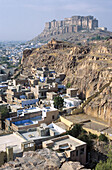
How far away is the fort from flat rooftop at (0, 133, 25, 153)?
84133 mm

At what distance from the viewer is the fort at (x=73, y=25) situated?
95125 mm

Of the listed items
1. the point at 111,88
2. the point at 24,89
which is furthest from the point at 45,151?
the point at 24,89

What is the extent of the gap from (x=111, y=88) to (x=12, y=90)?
31.0ft

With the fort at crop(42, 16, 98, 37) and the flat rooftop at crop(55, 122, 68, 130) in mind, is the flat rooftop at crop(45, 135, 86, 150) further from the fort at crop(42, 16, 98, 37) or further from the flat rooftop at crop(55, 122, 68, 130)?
the fort at crop(42, 16, 98, 37)

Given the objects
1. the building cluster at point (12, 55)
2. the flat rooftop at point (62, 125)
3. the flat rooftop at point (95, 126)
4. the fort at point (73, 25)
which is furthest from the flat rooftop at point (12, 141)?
the fort at point (73, 25)

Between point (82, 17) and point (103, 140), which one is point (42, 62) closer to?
point (103, 140)

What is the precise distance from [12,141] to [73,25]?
89.6 metres

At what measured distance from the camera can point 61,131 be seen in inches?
555

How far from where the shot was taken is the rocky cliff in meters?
18.4

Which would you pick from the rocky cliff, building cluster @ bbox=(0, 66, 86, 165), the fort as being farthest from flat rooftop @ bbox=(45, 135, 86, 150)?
the fort

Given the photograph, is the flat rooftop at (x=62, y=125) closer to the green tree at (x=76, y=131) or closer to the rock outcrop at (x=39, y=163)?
the green tree at (x=76, y=131)

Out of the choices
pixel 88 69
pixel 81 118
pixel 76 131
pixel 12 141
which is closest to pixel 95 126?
pixel 81 118

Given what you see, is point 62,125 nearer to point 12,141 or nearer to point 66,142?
point 66,142

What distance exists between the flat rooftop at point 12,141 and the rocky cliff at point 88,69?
23.7ft
